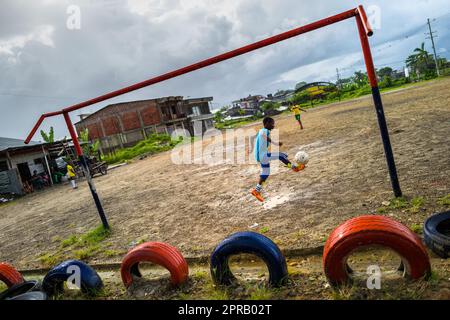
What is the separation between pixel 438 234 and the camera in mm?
3293

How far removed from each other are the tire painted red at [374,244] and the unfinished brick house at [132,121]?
42.7m

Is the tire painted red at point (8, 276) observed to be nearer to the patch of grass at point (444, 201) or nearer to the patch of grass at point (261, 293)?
the patch of grass at point (261, 293)

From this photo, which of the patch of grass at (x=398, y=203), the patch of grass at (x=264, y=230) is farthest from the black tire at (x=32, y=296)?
the patch of grass at (x=398, y=203)

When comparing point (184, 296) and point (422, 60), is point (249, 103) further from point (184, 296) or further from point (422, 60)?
point (184, 296)

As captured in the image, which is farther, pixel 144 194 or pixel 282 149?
pixel 282 149

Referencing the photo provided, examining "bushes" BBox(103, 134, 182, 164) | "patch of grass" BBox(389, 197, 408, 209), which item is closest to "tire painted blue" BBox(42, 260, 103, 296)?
"patch of grass" BBox(389, 197, 408, 209)

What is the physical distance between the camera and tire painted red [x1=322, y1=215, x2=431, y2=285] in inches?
112

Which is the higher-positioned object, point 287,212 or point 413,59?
point 413,59

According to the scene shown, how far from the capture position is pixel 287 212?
550 centimetres

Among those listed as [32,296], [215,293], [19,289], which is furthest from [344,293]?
[19,289]

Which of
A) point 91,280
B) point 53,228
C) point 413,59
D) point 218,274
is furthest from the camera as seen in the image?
point 413,59

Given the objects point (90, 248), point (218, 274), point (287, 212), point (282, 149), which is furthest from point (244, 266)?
point (282, 149)
